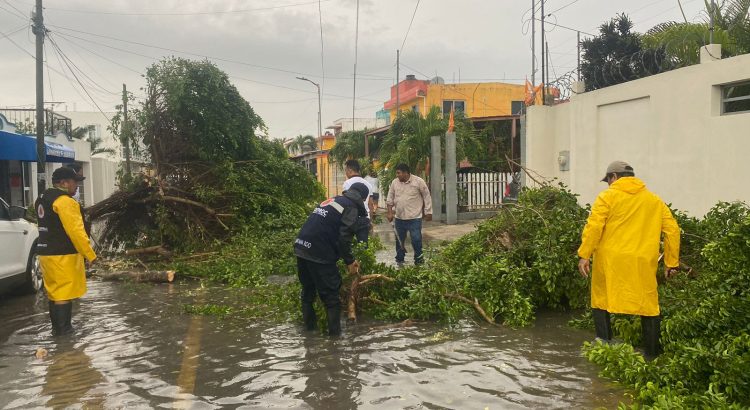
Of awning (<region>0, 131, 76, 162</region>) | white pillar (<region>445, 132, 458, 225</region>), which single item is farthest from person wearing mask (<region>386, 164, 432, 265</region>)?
awning (<region>0, 131, 76, 162</region>)

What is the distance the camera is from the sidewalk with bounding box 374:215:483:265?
1239cm

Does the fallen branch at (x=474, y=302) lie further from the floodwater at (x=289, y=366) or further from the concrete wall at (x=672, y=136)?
the concrete wall at (x=672, y=136)

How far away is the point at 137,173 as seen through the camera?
12016 mm

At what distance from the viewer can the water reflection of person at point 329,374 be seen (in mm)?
4442

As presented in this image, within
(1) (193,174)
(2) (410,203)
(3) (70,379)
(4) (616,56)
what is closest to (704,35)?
(4) (616,56)

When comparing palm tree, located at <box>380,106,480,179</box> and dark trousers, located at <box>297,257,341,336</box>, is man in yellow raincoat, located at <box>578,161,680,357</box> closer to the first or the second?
dark trousers, located at <box>297,257,341,336</box>

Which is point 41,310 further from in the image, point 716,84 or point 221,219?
point 716,84

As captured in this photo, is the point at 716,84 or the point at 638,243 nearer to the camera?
the point at 638,243

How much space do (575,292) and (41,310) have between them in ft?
22.0

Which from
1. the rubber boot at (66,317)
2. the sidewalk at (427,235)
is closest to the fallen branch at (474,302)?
the rubber boot at (66,317)

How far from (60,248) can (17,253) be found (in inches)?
98.7

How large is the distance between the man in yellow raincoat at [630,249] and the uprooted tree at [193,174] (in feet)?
24.4

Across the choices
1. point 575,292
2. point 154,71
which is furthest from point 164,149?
point 575,292

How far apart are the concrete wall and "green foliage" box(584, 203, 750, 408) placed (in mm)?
3499
